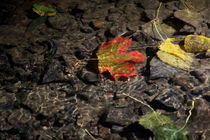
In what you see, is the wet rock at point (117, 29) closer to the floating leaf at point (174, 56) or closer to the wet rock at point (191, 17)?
the floating leaf at point (174, 56)

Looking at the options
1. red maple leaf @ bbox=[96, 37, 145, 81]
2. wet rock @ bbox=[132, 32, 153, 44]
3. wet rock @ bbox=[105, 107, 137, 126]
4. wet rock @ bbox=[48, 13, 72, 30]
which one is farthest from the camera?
wet rock @ bbox=[48, 13, 72, 30]

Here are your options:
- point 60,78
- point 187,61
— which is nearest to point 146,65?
point 187,61

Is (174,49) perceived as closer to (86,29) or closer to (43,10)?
(86,29)

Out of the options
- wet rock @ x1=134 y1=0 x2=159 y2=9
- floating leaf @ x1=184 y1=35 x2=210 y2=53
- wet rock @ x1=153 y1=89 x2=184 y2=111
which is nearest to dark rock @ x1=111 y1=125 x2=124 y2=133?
wet rock @ x1=153 y1=89 x2=184 y2=111

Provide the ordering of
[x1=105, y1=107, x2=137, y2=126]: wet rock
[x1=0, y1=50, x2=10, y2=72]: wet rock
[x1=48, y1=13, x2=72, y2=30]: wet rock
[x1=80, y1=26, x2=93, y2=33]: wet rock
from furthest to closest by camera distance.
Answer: [x1=48, y1=13, x2=72, y2=30]: wet rock
[x1=80, y1=26, x2=93, y2=33]: wet rock
[x1=0, y1=50, x2=10, y2=72]: wet rock
[x1=105, y1=107, x2=137, y2=126]: wet rock

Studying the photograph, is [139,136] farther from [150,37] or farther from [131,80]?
[150,37]

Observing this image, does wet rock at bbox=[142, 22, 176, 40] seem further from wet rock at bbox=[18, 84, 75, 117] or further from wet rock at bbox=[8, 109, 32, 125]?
wet rock at bbox=[8, 109, 32, 125]

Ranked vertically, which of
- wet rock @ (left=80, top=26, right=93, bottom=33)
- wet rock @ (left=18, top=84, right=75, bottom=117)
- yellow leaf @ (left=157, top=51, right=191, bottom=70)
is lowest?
wet rock @ (left=18, top=84, right=75, bottom=117)

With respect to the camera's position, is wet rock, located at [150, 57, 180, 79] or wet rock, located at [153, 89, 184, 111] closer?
wet rock, located at [153, 89, 184, 111]
